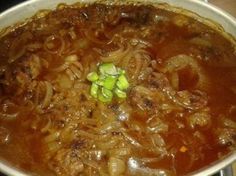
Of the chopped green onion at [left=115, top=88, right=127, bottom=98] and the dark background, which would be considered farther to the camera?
the dark background

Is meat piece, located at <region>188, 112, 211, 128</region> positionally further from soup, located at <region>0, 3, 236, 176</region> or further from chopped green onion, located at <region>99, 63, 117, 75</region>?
chopped green onion, located at <region>99, 63, 117, 75</region>

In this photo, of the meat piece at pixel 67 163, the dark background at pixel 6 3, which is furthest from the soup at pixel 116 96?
the dark background at pixel 6 3

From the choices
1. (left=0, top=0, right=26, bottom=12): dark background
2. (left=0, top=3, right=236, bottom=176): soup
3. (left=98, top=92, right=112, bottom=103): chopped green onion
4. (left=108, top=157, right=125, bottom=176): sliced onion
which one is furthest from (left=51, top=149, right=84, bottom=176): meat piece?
(left=0, top=0, right=26, bottom=12): dark background

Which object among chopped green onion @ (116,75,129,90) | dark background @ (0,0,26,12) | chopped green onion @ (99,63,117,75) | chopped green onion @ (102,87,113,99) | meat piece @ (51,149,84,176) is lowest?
meat piece @ (51,149,84,176)

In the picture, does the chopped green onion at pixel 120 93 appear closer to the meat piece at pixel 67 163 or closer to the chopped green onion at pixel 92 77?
the chopped green onion at pixel 92 77

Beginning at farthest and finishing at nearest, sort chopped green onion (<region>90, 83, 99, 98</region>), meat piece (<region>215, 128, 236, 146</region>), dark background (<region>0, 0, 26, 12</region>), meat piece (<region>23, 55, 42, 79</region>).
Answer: dark background (<region>0, 0, 26, 12</region>)
meat piece (<region>23, 55, 42, 79</region>)
chopped green onion (<region>90, 83, 99, 98</region>)
meat piece (<region>215, 128, 236, 146</region>)

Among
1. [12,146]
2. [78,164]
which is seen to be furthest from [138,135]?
[12,146]

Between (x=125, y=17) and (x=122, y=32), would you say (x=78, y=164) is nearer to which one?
(x=122, y=32)

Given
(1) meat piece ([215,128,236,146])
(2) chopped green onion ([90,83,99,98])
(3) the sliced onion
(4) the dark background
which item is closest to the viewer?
(3) the sliced onion

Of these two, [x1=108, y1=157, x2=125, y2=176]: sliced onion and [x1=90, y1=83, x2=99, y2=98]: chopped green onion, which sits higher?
[x1=90, y1=83, x2=99, y2=98]: chopped green onion
